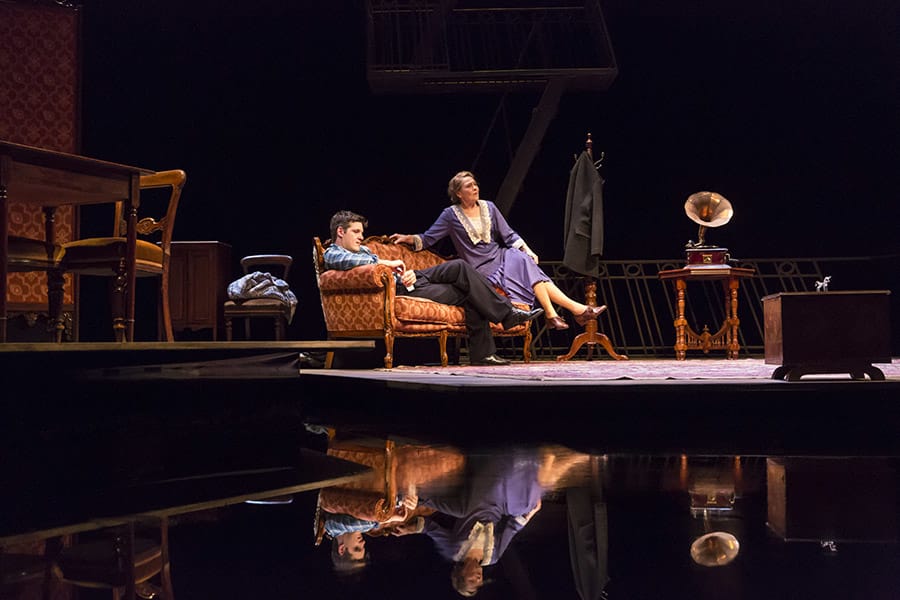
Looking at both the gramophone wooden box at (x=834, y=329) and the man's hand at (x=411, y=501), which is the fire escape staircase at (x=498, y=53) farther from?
the man's hand at (x=411, y=501)

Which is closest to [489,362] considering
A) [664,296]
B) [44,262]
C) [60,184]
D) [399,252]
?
[399,252]

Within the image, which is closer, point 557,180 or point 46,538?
point 46,538

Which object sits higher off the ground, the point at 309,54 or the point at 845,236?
the point at 309,54

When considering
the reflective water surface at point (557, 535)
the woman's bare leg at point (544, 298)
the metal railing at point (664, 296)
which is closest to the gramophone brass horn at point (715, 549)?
the reflective water surface at point (557, 535)

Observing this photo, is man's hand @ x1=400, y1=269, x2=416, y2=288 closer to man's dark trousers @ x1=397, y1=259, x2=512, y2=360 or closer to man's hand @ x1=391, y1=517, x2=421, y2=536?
man's dark trousers @ x1=397, y1=259, x2=512, y2=360

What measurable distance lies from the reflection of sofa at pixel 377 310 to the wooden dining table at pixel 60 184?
1511mm

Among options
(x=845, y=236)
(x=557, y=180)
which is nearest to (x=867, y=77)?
(x=845, y=236)

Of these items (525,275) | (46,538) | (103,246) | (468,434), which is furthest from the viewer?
(525,275)

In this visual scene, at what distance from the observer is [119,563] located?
1.26 metres

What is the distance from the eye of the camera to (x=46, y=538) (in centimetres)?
143

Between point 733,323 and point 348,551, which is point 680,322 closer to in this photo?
point 733,323

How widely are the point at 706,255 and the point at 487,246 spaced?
5.74 feet

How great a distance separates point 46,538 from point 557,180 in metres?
6.82

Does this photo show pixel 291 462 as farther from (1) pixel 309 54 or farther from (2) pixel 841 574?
(1) pixel 309 54
